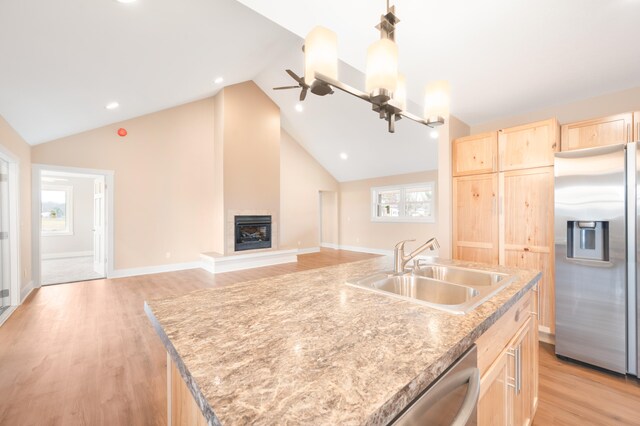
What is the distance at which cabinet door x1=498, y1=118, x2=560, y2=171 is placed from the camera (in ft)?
8.64

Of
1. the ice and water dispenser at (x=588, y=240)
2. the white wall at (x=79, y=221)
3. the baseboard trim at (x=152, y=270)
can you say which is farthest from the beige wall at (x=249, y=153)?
the ice and water dispenser at (x=588, y=240)

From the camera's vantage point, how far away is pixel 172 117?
5.80 meters

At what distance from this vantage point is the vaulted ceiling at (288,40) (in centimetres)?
202

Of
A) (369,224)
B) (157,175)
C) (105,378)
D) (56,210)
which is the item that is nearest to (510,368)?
(105,378)

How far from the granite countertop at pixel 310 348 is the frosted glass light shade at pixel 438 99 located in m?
1.18

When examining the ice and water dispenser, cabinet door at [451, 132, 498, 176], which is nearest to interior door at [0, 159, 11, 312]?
cabinet door at [451, 132, 498, 176]

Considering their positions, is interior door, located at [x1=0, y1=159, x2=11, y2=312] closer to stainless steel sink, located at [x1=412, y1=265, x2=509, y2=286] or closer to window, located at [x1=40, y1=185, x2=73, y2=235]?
window, located at [x1=40, y1=185, x2=73, y2=235]

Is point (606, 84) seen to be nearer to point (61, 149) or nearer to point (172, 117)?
point (172, 117)

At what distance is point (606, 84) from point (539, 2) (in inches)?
56.1

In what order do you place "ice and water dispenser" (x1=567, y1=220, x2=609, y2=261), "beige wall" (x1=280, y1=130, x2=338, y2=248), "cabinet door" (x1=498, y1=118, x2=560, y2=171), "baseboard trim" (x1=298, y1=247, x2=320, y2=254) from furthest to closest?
"baseboard trim" (x1=298, y1=247, x2=320, y2=254), "beige wall" (x1=280, y1=130, x2=338, y2=248), "cabinet door" (x1=498, y1=118, x2=560, y2=171), "ice and water dispenser" (x1=567, y1=220, x2=609, y2=261)

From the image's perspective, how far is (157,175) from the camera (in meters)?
5.66

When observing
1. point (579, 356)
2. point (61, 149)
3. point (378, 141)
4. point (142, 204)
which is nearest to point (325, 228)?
point (378, 141)

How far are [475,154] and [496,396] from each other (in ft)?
8.62

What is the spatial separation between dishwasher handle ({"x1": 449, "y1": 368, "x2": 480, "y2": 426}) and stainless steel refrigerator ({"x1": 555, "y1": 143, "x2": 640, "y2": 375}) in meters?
2.23
